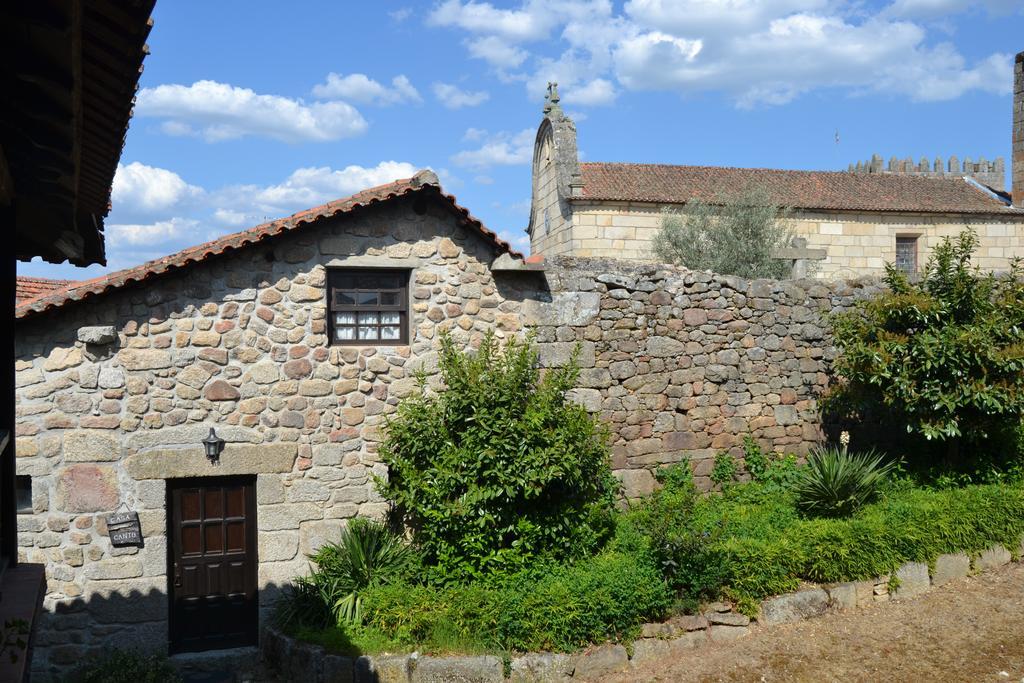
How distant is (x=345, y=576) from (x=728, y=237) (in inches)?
557

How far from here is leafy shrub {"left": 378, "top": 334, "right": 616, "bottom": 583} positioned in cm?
938

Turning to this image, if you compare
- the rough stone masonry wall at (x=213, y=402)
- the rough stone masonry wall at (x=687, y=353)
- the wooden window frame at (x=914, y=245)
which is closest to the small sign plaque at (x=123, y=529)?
the rough stone masonry wall at (x=213, y=402)

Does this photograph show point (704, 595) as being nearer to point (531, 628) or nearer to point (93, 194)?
point (531, 628)

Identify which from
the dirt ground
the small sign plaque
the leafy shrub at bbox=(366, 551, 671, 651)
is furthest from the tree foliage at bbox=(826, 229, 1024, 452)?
the small sign plaque

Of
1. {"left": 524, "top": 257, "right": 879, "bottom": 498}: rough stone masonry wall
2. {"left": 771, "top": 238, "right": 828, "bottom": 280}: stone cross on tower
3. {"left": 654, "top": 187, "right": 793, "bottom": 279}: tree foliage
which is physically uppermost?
{"left": 654, "top": 187, "right": 793, "bottom": 279}: tree foliage

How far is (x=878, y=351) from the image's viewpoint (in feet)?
35.5

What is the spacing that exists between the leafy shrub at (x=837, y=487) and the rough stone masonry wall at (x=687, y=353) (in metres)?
1.40

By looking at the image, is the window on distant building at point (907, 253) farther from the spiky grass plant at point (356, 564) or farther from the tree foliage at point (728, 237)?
the spiky grass plant at point (356, 564)

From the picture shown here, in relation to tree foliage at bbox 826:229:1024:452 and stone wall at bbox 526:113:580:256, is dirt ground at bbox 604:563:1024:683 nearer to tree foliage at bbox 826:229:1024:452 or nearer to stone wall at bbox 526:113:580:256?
tree foliage at bbox 826:229:1024:452

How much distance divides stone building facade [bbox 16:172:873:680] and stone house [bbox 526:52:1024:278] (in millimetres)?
11126

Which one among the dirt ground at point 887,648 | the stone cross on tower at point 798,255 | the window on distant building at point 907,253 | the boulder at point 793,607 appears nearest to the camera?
the dirt ground at point 887,648

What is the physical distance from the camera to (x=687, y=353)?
38.1 ft

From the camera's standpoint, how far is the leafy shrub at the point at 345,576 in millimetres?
9258

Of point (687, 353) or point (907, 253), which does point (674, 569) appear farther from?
point (907, 253)
